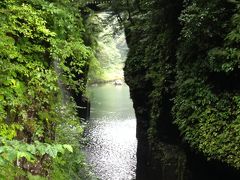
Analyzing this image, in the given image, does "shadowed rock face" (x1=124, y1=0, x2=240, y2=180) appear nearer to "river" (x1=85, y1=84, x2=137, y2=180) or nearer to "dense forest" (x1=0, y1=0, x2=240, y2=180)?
"dense forest" (x1=0, y1=0, x2=240, y2=180)

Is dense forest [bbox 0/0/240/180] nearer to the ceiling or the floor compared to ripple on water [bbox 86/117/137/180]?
nearer to the ceiling

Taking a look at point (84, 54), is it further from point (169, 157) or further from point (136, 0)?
point (136, 0)

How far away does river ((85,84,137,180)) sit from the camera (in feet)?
53.5

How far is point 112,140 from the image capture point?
71.4ft

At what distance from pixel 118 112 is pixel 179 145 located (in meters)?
19.8

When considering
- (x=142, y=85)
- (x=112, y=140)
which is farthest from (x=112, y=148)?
(x=142, y=85)

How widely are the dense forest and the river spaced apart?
1.54 meters

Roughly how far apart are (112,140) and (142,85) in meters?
7.94

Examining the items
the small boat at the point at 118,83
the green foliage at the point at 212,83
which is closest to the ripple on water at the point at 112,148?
the green foliage at the point at 212,83

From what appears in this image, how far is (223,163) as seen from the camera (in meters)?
7.83

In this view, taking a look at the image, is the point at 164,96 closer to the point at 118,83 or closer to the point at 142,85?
the point at 142,85

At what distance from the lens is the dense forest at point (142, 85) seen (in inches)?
182

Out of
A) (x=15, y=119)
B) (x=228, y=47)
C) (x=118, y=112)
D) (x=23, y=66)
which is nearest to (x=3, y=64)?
(x=23, y=66)

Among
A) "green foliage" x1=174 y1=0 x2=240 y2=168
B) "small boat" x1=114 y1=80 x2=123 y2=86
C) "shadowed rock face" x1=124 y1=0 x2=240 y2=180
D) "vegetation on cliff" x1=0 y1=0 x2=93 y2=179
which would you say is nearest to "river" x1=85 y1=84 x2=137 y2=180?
"shadowed rock face" x1=124 y1=0 x2=240 y2=180
